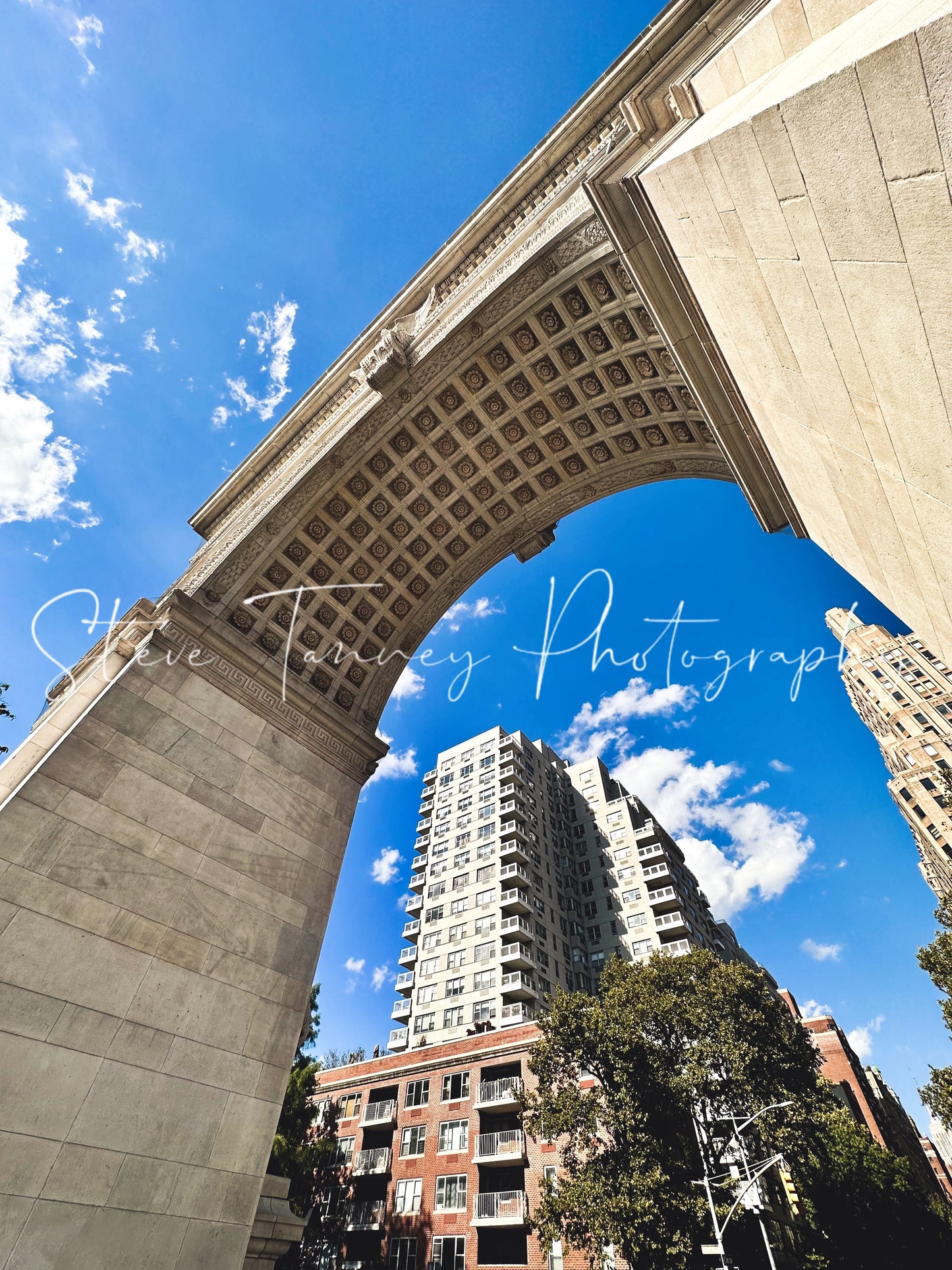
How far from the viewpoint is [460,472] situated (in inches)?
687

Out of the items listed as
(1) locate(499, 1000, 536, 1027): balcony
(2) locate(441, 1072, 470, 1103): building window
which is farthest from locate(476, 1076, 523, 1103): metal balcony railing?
(1) locate(499, 1000, 536, 1027): balcony

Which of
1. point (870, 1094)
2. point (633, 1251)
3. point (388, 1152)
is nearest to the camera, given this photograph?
point (633, 1251)

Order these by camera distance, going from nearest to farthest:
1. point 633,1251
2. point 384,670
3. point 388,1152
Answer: point 633,1251 → point 384,670 → point 388,1152

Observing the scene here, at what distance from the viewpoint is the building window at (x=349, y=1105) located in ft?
124

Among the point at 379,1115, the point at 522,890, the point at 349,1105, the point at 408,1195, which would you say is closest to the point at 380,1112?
the point at 379,1115

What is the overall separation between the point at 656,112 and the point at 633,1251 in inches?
1013

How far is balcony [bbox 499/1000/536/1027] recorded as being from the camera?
133ft

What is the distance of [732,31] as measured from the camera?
362 inches

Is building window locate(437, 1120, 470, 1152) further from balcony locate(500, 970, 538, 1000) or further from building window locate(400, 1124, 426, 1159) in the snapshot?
balcony locate(500, 970, 538, 1000)

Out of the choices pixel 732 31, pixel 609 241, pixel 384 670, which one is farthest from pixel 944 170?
pixel 384 670

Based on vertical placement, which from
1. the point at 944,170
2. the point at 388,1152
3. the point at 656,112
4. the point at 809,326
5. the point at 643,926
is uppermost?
the point at 643,926

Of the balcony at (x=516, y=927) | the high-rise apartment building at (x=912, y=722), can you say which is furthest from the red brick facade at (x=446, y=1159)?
the high-rise apartment building at (x=912, y=722)

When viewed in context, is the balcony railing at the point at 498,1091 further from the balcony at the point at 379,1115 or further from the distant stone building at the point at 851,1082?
the distant stone building at the point at 851,1082

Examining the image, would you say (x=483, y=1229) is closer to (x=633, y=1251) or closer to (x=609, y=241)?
(x=633, y=1251)
